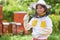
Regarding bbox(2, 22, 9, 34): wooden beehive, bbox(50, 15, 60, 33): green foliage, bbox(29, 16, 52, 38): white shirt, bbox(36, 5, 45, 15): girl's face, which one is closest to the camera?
bbox(29, 16, 52, 38): white shirt

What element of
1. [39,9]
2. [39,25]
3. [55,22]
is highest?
[39,9]

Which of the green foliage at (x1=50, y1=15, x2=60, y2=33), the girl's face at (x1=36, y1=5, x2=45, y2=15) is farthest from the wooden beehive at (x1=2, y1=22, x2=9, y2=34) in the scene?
the girl's face at (x1=36, y1=5, x2=45, y2=15)

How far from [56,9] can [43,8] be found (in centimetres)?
704

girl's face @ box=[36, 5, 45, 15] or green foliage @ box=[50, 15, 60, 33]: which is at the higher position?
girl's face @ box=[36, 5, 45, 15]

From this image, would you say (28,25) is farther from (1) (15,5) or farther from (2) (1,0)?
(2) (1,0)

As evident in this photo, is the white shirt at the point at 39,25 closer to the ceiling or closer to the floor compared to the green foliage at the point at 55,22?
closer to the ceiling

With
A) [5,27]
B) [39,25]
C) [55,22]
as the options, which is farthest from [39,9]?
[55,22]

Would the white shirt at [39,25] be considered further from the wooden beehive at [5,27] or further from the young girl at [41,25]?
the wooden beehive at [5,27]

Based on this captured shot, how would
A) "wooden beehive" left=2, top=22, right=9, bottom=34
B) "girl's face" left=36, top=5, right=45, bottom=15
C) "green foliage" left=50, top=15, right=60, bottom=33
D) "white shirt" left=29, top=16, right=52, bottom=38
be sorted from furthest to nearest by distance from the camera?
"green foliage" left=50, top=15, right=60, bottom=33, "wooden beehive" left=2, top=22, right=9, bottom=34, "girl's face" left=36, top=5, right=45, bottom=15, "white shirt" left=29, top=16, right=52, bottom=38

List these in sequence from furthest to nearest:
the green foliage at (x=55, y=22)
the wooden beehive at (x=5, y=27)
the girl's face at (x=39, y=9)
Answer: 1. the green foliage at (x=55, y=22)
2. the wooden beehive at (x=5, y=27)
3. the girl's face at (x=39, y=9)

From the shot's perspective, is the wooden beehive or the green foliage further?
the green foliage

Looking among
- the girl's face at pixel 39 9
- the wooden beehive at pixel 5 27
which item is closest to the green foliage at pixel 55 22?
the wooden beehive at pixel 5 27

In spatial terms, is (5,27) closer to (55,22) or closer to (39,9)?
(55,22)

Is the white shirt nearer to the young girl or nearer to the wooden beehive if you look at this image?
the young girl
